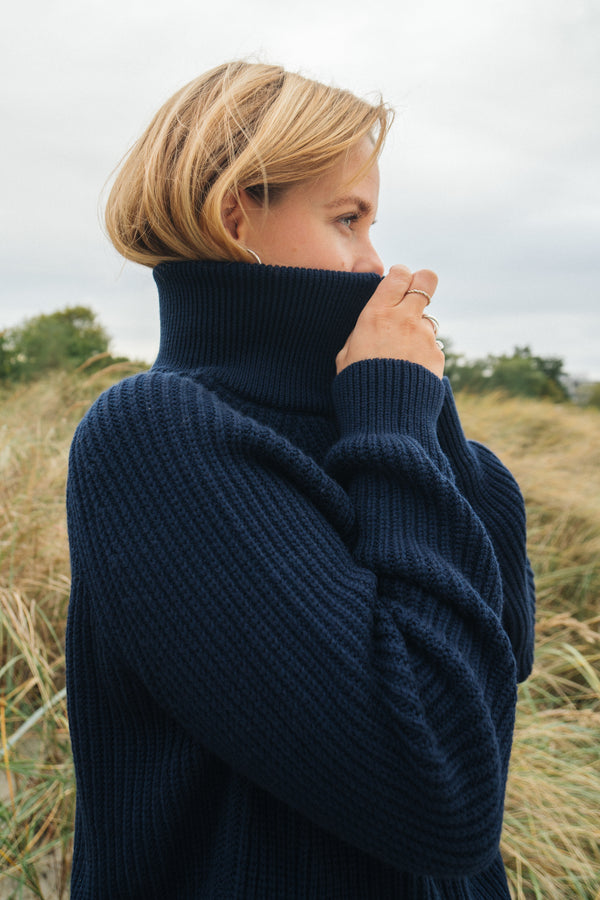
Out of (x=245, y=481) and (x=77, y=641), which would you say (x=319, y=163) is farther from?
(x=77, y=641)

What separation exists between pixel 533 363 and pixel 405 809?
11.5 metres

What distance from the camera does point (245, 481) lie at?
→ 2.88 feet

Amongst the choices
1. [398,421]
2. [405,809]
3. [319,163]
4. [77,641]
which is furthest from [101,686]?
[319,163]

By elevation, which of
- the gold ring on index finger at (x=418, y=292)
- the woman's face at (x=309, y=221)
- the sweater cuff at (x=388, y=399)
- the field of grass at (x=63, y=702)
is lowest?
the field of grass at (x=63, y=702)

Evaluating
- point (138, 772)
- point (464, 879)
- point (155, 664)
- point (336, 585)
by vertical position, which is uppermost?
point (336, 585)

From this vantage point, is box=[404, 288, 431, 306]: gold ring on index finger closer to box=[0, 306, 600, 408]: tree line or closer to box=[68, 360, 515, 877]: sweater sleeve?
box=[68, 360, 515, 877]: sweater sleeve

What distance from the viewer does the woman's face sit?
1171 mm

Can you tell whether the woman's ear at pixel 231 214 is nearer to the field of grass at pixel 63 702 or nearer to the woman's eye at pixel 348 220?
the woman's eye at pixel 348 220

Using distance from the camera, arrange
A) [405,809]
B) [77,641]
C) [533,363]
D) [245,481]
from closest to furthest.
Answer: [405,809] < [245,481] < [77,641] < [533,363]

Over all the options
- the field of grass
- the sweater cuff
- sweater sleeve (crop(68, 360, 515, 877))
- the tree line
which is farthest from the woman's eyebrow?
the tree line

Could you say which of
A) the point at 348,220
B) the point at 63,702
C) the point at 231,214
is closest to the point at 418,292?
the point at 348,220

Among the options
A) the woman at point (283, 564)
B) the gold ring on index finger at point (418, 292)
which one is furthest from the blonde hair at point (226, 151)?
the gold ring on index finger at point (418, 292)

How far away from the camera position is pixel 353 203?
1.21 metres

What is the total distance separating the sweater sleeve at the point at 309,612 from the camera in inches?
30.5
